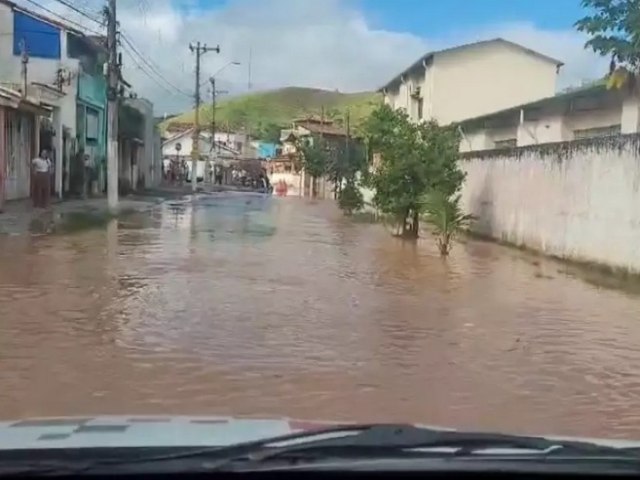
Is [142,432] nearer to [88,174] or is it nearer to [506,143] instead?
[506,143]

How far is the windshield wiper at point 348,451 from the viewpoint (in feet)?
7.45

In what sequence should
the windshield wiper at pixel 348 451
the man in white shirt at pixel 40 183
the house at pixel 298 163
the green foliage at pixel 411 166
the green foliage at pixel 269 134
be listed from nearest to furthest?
the windshield wiper at pixel 348 451
the green foliage at pixel 411 166
the man in white shirt at pixel 40 183
the house at pixel 298 163
the green foliage at pixel 269 134

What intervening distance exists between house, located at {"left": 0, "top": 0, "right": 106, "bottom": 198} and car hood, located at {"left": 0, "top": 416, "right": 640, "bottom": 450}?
30.3m

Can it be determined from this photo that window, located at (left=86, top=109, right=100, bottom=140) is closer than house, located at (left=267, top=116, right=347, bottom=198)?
Yes

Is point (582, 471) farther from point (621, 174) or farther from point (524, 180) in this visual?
point (524, 180)

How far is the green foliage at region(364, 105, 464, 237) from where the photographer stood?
68.7ft

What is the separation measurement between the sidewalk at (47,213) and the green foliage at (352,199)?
6256 mm

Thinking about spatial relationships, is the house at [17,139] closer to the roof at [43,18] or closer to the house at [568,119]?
the roof at [43,18]

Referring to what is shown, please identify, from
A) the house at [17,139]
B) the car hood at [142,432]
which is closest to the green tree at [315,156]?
the house at [17,139]

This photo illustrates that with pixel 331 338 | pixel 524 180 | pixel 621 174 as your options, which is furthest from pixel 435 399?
pixel 524 180

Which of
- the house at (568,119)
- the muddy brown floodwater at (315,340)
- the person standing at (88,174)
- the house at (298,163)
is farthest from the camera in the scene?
the house at (298,163)

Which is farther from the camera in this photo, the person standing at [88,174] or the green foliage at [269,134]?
the green foliage at [269,134]

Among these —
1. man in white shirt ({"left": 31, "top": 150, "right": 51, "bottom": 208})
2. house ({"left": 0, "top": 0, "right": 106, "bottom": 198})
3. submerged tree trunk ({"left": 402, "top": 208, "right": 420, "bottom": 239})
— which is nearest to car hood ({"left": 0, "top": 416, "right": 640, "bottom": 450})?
submerged tree trunk ({"left": 402, "top": 208, "right": 420, "bottom": 239})

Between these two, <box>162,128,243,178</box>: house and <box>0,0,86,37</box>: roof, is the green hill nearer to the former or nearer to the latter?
<box>162,128,243,178</box>: house
